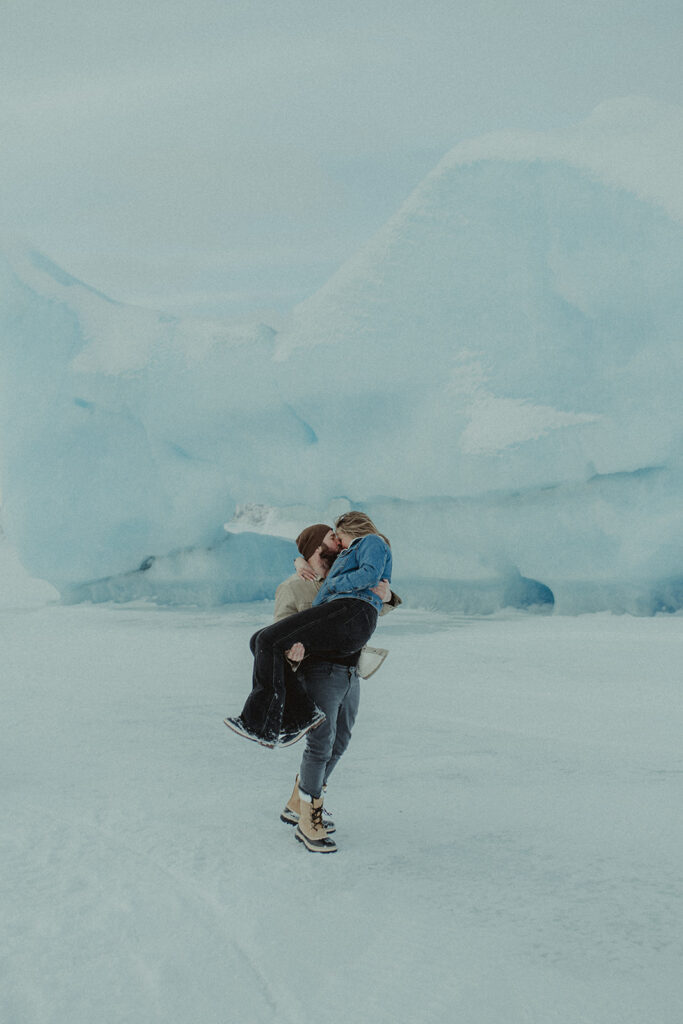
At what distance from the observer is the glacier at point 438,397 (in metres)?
6.68

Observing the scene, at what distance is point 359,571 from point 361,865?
731mm

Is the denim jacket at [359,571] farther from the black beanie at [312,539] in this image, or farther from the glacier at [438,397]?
the glacier at [438,397]

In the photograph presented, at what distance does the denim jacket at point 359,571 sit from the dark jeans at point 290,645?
1.4 inches

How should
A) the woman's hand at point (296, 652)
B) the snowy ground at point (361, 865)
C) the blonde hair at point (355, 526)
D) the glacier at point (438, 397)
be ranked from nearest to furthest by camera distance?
the snowy ground at point (361, 865)
the woman's hand at point (296, 652)
the blonde hair at point (355, 526)
the glacier at point (438, 397)

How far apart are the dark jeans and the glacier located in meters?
4.84

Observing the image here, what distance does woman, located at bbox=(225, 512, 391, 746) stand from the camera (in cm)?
222

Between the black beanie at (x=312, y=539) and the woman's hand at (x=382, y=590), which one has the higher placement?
the black beanie at (x=312, y=539)

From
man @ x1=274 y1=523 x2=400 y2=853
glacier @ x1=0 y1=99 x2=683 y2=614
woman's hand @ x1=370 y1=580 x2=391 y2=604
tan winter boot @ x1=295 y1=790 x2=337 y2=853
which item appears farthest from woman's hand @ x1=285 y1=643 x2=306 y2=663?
glacier @ x1=0 y1=99 x2=683 y2=614

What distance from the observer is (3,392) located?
8828 mm

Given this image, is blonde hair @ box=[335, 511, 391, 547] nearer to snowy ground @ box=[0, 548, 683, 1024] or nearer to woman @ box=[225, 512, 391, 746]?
woman @ box=[225, 512, 391, 746]

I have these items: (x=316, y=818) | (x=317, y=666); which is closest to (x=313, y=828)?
(x=316, y=818)

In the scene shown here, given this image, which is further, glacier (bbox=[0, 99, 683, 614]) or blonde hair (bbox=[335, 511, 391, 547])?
glacier (bbox=[0, 99, 683, 614])

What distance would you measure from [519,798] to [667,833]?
0.47 meters

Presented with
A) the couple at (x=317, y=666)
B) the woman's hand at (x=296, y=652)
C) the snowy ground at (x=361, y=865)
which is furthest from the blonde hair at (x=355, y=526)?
the snowy ground at (x=361, y=865)
